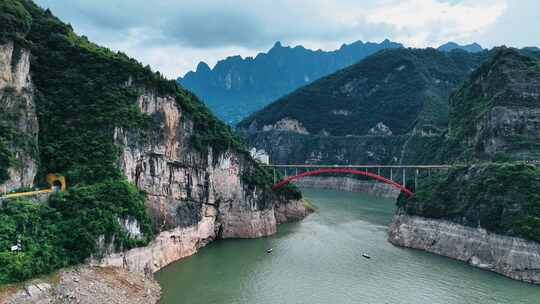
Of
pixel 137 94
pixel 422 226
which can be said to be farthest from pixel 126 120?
pixel 422 226

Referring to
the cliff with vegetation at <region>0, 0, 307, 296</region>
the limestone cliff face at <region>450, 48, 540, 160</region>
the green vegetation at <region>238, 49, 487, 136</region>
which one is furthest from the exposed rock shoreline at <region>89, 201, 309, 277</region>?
the green vegetation at <region>238, 49, 487, 136</region>

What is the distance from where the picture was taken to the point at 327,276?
46062 millimetres

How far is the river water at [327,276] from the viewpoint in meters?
40.1

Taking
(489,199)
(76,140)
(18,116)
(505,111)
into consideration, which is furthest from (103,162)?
(505,111)

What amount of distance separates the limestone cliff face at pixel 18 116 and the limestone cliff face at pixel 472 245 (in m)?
41.4

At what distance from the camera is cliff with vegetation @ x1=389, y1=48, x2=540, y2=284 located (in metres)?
45.9

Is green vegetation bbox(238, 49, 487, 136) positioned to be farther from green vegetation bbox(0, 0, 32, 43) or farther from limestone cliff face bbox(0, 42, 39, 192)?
limestone cliff face bbox(0, 42, 39, 192)

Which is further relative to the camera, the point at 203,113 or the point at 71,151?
the point at 203,113

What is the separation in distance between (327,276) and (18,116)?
1221 inches

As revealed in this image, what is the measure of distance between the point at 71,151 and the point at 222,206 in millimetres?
22497

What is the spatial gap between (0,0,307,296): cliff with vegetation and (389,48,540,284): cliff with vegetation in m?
21.9

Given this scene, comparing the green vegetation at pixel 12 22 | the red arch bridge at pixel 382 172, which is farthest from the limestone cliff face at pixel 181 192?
the red arch bridge at pixel 382 172

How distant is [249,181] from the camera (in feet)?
216

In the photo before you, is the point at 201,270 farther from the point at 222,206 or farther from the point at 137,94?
the point at 137,94
